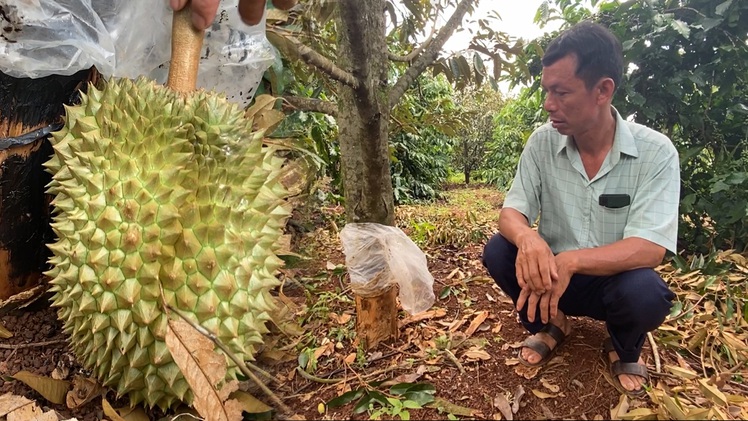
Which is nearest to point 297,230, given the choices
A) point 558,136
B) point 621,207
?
point 558,136

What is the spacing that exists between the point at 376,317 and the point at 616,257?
634 mm

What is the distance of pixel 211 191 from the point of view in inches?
40.1

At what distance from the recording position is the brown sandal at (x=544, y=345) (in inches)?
51.6

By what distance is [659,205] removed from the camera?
1.32 metres

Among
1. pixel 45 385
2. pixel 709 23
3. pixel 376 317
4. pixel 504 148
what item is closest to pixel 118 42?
pixel 45 385

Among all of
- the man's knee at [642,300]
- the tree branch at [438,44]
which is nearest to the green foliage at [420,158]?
the tree branch at [438,44]

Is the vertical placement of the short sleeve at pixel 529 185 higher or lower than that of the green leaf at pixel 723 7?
lower

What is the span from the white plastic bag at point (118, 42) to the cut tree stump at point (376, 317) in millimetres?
685

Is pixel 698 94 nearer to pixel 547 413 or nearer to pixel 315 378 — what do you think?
pixel 547 413

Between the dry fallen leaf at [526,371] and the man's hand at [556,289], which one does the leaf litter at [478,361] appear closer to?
the dry fallen leaf at [526,371]

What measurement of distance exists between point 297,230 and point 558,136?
128cm

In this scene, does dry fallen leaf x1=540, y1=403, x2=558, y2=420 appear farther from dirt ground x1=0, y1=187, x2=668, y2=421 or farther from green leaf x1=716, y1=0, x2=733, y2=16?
green leaf x1=716, y1=0, x2=733, y2=16

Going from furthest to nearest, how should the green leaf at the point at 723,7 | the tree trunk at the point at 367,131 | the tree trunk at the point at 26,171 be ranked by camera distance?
the green leaf at the point at 723,7 < the tree trunk at the point at 367,131 < the tree trunk at the point at 26,171

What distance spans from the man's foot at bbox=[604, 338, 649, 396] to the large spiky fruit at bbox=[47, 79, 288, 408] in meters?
0.87
